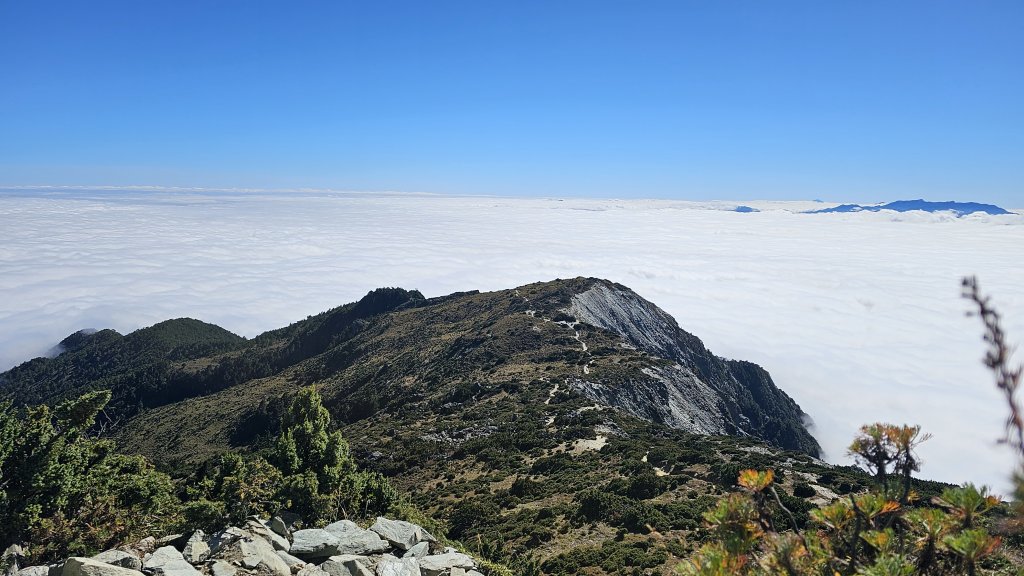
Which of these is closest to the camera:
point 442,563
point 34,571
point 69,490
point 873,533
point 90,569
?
point 873,533

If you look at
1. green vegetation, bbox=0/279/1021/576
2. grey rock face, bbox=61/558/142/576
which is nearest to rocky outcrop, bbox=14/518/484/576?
grey rock face, bbox=61/558/142/576

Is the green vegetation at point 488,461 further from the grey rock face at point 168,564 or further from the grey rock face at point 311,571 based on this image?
the grey rock face at point 311,571

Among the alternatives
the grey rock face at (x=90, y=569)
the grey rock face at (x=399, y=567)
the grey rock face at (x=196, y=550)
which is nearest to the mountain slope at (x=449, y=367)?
the grey rock face at (x=399, y=567)

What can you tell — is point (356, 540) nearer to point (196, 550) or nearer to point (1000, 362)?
point (196, 550)

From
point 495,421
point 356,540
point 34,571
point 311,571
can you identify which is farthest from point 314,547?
point 495,421

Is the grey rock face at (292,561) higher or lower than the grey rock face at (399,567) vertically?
lower

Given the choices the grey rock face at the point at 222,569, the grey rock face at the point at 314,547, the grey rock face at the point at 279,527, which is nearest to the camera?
the grey rock face at the point at 222,569

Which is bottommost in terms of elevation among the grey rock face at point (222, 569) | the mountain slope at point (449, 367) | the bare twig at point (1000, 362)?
the mountain slope at point (449, 367)

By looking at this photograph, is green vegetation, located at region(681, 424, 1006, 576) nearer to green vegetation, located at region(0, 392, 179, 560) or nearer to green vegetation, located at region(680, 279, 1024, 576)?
green vegetation, located at region(680, 279, 1024, 576)
